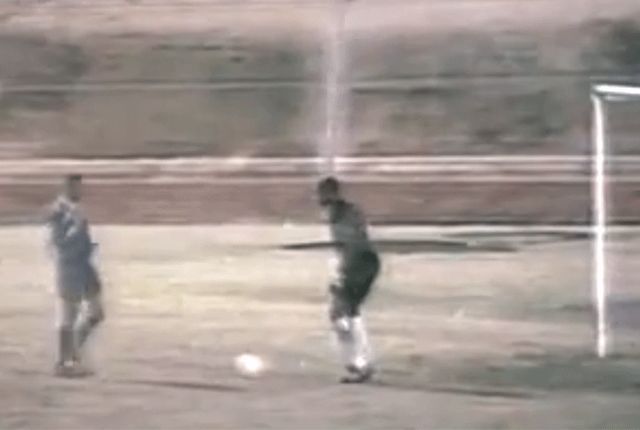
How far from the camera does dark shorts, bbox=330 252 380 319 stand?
695 cm

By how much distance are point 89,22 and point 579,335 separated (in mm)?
3561

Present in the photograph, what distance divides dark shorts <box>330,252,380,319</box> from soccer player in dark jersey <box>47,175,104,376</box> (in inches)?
40.5

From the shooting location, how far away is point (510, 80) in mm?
9750

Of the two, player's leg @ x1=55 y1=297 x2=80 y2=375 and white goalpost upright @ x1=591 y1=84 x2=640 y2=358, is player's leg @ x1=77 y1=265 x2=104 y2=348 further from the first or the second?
white goalpost upright @ x1=591 y1=84 x2=640 y2=358

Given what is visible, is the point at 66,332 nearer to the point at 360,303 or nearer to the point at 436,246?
the point at 360,303

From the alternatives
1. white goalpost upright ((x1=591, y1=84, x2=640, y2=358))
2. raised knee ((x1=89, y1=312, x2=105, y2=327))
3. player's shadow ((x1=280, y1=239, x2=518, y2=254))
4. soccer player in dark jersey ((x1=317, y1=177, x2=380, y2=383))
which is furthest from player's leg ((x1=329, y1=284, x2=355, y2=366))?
player's shadow ((x1=280, y1=239, x2=518, y2=254))

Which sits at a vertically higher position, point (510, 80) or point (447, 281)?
point (510, 80)

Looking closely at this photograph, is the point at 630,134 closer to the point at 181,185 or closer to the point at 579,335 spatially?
the point at 579,335

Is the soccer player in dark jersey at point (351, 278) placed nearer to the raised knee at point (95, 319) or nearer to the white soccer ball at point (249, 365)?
the white soccer ball at point (249, 365)

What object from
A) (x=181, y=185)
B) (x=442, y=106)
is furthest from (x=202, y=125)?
(x=442, y=106)

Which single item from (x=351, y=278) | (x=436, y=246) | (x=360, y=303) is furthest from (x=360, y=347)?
(x=436, y=246)

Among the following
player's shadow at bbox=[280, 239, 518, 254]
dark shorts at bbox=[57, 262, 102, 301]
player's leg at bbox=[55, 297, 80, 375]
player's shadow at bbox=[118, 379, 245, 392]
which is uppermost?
dark shorts at bbox=[57, 262, 102, 301]

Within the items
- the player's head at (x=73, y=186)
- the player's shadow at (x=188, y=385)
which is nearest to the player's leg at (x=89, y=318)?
the player's shadow at (x=188, y=385)

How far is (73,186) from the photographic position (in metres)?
8.29
